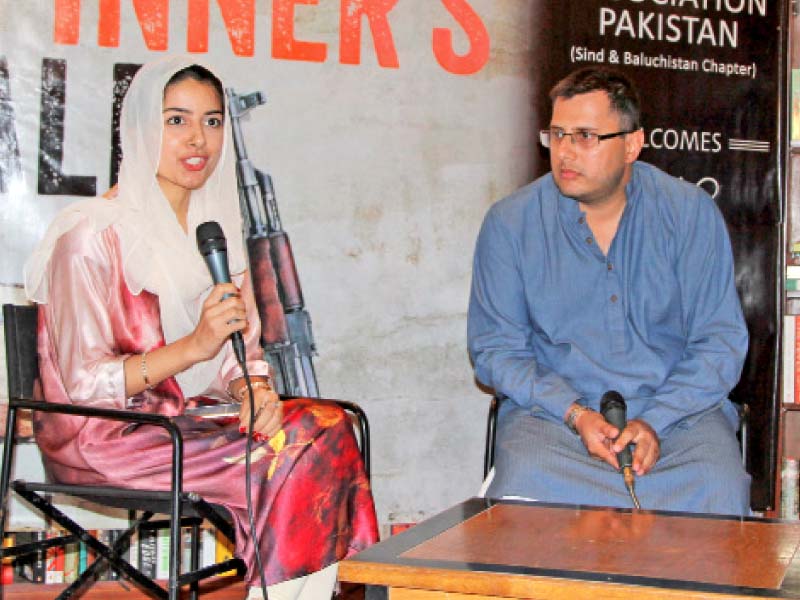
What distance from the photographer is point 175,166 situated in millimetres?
3039

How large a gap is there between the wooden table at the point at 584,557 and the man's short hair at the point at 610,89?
4.30 feet

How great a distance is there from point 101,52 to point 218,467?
159 cm

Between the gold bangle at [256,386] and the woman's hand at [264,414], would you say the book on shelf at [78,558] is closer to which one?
the gold bangle at [256,386]

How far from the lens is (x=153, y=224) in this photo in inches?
116

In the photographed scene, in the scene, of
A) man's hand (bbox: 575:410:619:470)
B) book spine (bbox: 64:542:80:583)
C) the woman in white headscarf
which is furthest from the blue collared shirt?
book spine (bbox: 64:542:80:583)

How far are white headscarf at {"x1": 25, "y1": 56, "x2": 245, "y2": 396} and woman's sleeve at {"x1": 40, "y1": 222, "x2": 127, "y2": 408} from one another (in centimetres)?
Result: 5

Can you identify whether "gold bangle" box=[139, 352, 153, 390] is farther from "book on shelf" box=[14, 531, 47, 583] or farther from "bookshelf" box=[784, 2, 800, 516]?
"bookshelf" box=[784, 2, 800, 516]

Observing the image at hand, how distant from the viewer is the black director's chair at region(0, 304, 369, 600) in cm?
248

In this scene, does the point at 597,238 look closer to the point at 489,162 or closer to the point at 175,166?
the point at 489,162

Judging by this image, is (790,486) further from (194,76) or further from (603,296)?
(194,76)

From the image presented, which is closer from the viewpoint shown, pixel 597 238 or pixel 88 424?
pixel 88 424

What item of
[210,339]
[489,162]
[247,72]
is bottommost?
[210,339]

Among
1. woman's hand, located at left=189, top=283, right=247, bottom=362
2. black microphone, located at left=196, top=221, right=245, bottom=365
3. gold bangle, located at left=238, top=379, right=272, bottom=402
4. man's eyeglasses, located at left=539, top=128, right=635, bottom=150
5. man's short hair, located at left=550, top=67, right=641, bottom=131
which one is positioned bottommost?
gold bangle, located at left=238, top=379, right=272, bottom=402

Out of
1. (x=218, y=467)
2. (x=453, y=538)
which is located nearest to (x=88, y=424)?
(x=218, y=467)
